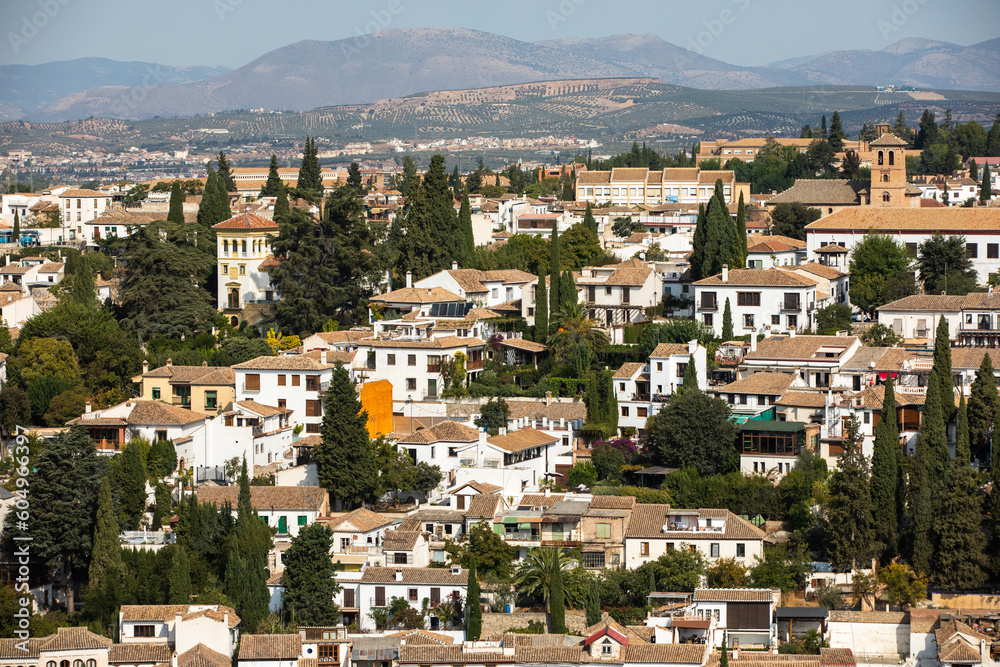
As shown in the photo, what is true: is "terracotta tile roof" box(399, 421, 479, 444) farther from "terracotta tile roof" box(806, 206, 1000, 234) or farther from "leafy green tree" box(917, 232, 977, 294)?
"terracotta tile roof" box(806, 206, 1000, 234)

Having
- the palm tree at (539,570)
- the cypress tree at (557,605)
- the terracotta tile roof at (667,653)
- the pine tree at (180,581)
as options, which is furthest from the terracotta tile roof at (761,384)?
the pine tree at (180,581)

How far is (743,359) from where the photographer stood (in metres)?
46.7

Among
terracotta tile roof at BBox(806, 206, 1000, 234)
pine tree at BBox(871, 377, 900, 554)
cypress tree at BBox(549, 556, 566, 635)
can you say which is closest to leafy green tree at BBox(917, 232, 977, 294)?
terracotta tile roof at BBox(806, 206, 1000, 234)

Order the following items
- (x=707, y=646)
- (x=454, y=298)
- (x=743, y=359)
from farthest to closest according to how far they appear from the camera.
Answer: (x=454, y=298), (x=743, y=359), (x=707, y=646)

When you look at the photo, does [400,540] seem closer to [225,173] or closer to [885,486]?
[885,486]

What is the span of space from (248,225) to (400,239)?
6323mm

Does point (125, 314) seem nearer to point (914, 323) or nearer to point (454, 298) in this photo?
point (454, 298)

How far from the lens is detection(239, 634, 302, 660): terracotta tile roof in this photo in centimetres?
3522

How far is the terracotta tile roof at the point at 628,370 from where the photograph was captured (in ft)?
152

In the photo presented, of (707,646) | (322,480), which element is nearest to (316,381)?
(322,480)

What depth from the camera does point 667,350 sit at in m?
46.2

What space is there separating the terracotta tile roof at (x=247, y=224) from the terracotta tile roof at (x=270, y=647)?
85.9 feet

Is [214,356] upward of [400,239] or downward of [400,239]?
downward

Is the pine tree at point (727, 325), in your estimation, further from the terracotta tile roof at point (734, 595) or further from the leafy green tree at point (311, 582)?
the leafy green tree at point (311, 582)
